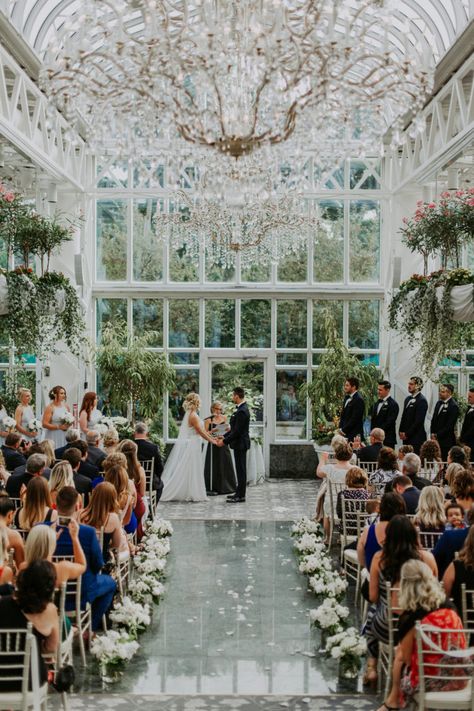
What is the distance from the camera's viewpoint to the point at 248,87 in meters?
6.85

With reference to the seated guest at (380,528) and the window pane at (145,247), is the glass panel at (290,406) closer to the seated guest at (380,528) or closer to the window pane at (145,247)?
the window pane at (145,247)

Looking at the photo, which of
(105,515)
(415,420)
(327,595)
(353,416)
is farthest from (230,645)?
(415,420)

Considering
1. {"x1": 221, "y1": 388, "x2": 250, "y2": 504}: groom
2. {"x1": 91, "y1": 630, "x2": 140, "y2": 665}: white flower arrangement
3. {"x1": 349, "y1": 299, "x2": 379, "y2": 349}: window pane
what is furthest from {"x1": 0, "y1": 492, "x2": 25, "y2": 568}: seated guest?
{"x1": 349, "y1": 299, "x2": 379, "y2": 349}: window pane

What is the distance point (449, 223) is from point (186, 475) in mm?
5267

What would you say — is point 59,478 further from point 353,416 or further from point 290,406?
point 290,406

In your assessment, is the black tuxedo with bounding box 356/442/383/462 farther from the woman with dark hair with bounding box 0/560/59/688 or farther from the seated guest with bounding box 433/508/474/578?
the woman with dark hair with bounding box 0/560/59/688

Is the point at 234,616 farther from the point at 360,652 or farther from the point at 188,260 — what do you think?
the point at 188,260

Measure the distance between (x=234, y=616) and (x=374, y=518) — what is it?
1443 millimetres

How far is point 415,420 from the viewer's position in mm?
13078

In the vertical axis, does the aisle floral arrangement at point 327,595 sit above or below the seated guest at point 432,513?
below

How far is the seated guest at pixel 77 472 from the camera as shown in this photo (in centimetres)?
823

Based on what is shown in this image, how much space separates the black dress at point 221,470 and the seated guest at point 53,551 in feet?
26.3

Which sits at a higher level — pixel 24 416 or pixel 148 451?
pixel 24 416

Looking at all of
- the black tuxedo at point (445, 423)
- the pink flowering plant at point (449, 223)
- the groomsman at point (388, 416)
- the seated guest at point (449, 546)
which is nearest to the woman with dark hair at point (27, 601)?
the seated guest at point (449, 546)
